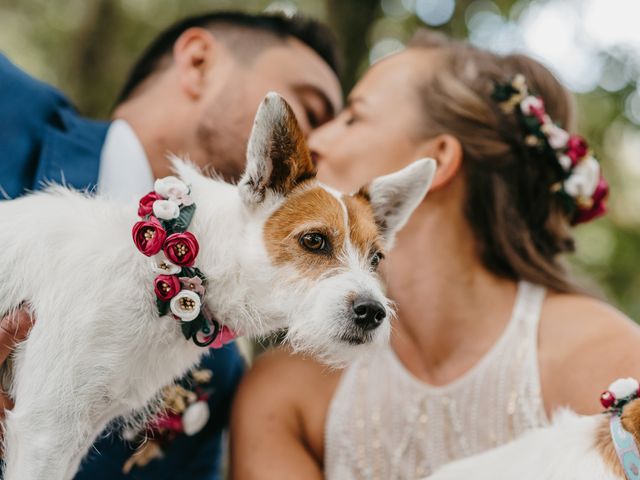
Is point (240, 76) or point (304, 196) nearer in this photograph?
point (304, 196)

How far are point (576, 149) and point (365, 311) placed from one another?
7.24ft

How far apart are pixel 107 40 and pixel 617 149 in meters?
8.06

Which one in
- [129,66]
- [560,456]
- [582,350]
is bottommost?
[129,66]

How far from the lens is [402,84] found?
12.8 feet

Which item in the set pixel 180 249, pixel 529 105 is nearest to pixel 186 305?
pixel 180 249

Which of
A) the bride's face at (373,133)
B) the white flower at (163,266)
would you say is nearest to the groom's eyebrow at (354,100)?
the bride's face at (373,133)

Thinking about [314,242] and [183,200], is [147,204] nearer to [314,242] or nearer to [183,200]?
[183,200]

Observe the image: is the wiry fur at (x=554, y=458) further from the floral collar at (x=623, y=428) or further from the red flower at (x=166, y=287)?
the red flower at (x=166, y=287)

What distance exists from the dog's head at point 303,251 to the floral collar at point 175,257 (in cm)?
18

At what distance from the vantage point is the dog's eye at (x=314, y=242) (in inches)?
91.9

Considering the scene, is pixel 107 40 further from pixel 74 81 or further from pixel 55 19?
pixel 55 19

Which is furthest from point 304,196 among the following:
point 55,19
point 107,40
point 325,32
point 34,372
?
point 55,19

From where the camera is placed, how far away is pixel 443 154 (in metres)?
3.71

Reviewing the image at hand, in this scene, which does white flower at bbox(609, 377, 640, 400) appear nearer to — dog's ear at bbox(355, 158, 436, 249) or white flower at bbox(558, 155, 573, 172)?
dog's ear at bbox(355, 158, 436, 249)
